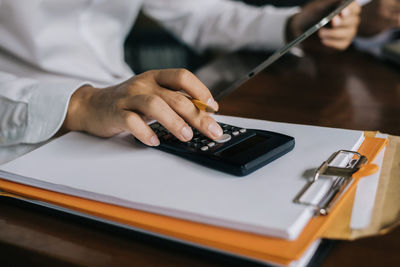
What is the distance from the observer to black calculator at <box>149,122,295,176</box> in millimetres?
373

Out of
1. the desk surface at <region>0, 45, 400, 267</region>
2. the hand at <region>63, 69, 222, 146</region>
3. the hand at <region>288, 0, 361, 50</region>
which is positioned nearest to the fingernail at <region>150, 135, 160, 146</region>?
the hand at <region>63, 69, 222, 146</region>

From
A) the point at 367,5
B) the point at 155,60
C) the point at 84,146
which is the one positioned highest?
the point at 367,5

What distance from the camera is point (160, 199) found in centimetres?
34

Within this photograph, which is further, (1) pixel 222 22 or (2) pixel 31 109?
(1) pixel 222 22

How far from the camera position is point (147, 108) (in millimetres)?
445

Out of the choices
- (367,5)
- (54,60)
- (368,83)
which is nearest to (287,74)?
(368,83)

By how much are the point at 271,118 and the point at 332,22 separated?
0.33 m

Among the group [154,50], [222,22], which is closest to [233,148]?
[222,22]

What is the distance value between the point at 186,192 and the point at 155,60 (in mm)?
1214

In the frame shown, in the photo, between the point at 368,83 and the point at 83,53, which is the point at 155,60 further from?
the point at 368,83

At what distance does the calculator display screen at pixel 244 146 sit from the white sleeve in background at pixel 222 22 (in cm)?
53

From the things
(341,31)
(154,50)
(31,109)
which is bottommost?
(154,50)

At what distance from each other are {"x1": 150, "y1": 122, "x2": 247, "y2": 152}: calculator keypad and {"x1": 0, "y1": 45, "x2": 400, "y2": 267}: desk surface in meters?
0.12

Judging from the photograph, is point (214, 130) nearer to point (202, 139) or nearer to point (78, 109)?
point (202, 139)
